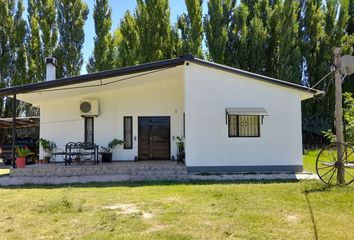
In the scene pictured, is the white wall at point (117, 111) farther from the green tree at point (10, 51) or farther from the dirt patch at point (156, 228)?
the green tree at point (10, 51)

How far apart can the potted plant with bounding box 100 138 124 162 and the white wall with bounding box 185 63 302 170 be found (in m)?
3.21

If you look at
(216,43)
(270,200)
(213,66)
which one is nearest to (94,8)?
(216,43)

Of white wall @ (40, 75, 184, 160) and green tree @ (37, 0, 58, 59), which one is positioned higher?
green tree @ (37, 0, 58, 59)

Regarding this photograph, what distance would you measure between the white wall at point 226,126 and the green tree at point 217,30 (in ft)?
35.3

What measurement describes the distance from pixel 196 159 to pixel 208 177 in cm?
92

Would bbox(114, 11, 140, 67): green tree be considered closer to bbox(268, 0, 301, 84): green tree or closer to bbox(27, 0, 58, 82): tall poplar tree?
bbox(27, 0, 58, 82): tall poplar tree

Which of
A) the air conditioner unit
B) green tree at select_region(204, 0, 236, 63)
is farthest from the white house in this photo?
green tree at select_region(204, 0, 236, 63)

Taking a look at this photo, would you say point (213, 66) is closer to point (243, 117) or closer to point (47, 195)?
point (243, 117)

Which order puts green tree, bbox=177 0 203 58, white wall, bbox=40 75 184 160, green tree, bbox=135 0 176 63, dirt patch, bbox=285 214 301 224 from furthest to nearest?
green tree, bbox=177 0 203 58
green tree, bbox=135 0 176 63
white wall, bbox=40 75 184 160
dirt patch, bbox=285 214 301 224

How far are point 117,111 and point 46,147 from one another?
290cm

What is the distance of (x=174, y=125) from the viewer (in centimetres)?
1345

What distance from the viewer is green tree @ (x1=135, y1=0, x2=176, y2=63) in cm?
2144

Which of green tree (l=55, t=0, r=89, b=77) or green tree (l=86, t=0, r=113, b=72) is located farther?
green tree (l=55, t=0, r=89, b=77)

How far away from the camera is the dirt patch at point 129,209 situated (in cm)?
590
